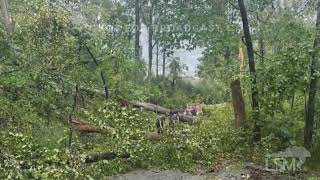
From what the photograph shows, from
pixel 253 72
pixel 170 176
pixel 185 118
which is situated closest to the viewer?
pixel 170 176

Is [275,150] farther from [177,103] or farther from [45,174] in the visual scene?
[177,103]

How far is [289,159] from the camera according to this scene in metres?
11.3

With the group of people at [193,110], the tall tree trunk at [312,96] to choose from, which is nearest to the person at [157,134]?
the tall tree trunk at [312,96]

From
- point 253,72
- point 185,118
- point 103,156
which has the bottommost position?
point 103,156

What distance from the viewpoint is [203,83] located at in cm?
3231

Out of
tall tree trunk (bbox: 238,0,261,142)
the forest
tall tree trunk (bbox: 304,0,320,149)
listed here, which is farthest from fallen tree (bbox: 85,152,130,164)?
tall tree trunk (bbox: 304,0,320,149)

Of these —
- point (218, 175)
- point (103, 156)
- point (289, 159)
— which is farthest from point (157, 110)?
point (289, 159)

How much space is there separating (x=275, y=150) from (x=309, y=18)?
408 cm

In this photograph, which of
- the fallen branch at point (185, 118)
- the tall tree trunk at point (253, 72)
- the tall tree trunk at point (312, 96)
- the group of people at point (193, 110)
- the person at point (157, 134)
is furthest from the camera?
the group of people at point (193, 110)

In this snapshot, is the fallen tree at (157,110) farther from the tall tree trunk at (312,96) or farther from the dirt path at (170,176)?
the dirt path at (170,176)

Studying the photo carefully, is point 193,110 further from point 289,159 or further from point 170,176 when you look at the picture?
point 170,176

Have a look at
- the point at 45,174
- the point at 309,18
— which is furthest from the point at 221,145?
the point at 45,174

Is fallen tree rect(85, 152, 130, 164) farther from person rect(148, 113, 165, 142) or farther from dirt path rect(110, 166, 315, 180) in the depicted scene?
person rect(148, 113, 165, 142)

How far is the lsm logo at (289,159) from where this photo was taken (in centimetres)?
1105
